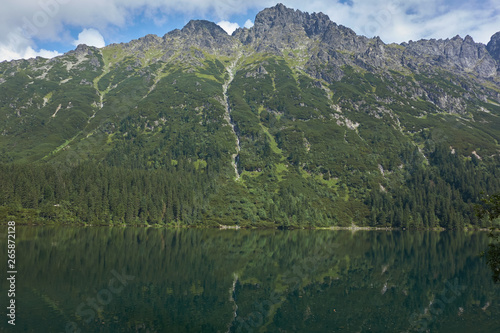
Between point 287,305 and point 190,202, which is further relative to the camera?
point 190,202

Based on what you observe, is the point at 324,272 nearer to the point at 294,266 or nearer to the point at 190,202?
the point at 294,266

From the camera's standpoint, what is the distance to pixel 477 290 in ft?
163

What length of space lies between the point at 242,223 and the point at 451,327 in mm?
149360

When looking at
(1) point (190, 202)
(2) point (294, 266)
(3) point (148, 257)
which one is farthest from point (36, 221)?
(2) point (294, 266)

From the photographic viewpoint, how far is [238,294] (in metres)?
44.1

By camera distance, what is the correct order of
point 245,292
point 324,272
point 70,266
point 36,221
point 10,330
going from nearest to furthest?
point 10,330 → point 245,292 → point 70,266 → point 324,272 → point 36,221

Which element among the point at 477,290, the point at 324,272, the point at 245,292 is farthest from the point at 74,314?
the point at 477,290

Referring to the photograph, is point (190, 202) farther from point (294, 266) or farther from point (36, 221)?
point (294, 266)

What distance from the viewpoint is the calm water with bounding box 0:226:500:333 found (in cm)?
3316

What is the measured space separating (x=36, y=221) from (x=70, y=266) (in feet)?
327

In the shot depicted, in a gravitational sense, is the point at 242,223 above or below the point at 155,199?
below

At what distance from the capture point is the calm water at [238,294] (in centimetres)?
3316

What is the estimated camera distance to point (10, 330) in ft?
92.1

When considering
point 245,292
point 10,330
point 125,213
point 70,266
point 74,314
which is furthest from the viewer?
point 125,213
